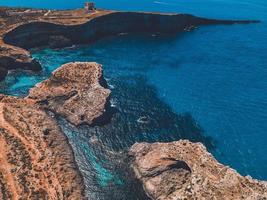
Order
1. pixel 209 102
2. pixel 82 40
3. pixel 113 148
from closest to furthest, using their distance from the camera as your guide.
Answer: pixel 113 148 → pixel 209 102 → pixel 82 40

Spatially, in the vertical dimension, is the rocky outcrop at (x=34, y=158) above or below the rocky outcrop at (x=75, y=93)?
below

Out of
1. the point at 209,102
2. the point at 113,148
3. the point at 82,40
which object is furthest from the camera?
the point at 82,40

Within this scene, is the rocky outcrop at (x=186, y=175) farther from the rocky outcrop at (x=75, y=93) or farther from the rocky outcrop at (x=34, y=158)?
the rocky outcrop at (x=75, y=93)

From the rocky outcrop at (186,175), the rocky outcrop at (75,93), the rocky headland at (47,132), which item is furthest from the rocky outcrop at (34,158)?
the rocky outcrop at (186,175)

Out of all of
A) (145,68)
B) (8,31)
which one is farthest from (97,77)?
(8,31)

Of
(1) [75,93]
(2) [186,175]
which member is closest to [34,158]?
(1) [75,93]

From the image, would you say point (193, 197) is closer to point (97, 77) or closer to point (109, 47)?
point (97, 77)

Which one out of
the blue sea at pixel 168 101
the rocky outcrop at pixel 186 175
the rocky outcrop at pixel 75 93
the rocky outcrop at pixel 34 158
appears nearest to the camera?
the rocky outcrop at pixel 186 175
